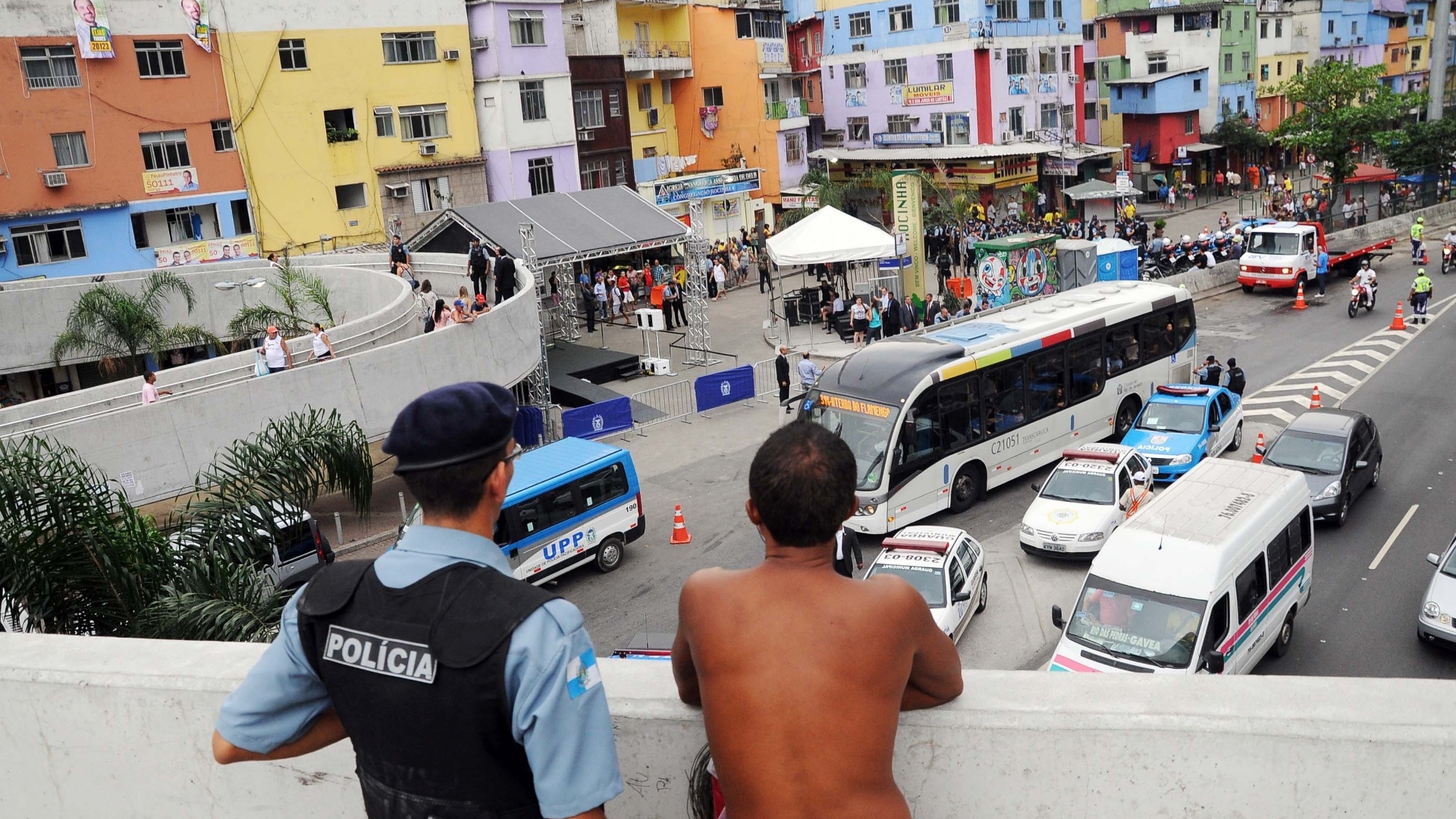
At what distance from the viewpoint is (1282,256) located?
34.3m

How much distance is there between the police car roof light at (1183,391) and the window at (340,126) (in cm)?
2884

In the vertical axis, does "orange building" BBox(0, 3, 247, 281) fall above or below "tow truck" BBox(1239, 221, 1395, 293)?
above

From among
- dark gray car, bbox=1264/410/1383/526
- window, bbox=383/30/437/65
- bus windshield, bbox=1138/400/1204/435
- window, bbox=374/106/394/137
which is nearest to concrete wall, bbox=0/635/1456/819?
dark gray car, bbox=1264/410/1383/526

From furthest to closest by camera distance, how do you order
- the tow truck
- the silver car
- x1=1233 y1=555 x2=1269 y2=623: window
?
1. the tow truck
2. the silver car
3. x1=1233 y1=555 x2=1269 y2=623: window

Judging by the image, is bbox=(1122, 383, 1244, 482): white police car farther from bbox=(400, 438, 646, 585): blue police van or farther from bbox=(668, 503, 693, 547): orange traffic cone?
bbox=(400, 438, 646, 585): blue police van

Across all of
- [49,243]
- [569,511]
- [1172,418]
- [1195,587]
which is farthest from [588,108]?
[1195,587]

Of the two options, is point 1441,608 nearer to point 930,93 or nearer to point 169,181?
point 169,181

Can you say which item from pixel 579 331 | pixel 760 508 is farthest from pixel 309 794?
pixel 579 331

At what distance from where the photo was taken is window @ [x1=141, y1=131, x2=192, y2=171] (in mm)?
35062

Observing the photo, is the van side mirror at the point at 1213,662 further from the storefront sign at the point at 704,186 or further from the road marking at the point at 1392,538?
the storefront sign at the point at 704,186

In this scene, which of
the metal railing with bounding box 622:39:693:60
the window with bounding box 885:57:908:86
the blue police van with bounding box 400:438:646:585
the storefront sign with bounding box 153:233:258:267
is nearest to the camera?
the blue police van with bounding box 400:438:646:585

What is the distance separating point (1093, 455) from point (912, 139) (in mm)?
41391

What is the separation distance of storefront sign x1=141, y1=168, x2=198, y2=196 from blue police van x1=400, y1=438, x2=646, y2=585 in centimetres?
2384

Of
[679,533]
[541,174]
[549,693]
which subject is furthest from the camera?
[541,174]
